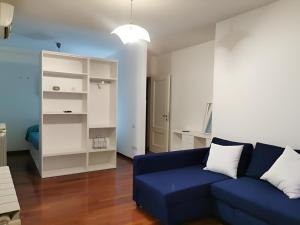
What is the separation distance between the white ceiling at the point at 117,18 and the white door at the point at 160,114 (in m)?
1.31

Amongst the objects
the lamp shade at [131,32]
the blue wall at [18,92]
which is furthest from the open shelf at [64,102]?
the lamp shade at [131,32]

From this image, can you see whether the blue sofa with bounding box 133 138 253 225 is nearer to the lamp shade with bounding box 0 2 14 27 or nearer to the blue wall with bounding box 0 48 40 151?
the lamp shade with bounding box 0 2 14 27

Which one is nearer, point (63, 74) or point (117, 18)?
point (117, 18)

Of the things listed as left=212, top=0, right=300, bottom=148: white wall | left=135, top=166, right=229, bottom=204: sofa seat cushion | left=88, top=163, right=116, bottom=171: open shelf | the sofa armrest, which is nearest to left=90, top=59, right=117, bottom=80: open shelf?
left=88, top=163, right=116, bottom=171: open shelf

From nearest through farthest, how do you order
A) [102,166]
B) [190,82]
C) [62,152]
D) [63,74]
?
[62,152] < [63,74] < [102,166] < [190,82]

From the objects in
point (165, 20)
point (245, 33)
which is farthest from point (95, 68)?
point (245, 33)

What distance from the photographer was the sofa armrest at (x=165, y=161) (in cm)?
291

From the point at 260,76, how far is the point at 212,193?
1.60 m

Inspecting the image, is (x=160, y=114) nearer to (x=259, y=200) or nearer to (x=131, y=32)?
(x=131, y=32)

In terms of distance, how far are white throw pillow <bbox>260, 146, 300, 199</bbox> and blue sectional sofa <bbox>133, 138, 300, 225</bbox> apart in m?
0.07

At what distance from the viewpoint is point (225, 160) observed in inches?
113

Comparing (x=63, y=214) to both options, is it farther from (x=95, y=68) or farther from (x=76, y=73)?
(x=95, y=68)

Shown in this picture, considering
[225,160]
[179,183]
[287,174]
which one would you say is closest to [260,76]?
[225,160]

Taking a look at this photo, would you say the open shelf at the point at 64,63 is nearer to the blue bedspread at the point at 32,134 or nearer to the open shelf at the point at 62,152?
the open shelf at the point at 62,152
